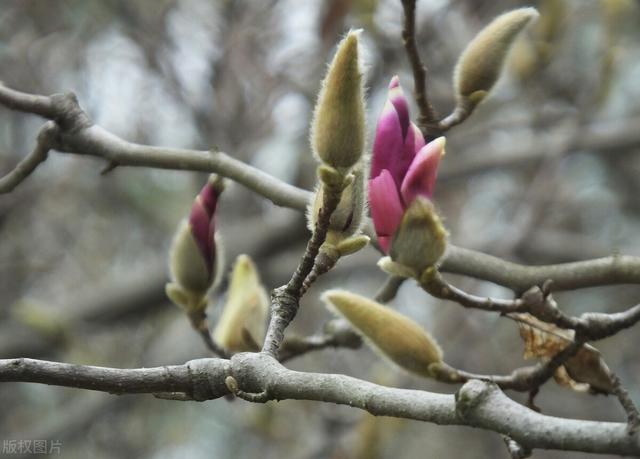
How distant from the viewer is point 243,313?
1404 mm

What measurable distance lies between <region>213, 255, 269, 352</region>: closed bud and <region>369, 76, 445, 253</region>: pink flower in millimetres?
448

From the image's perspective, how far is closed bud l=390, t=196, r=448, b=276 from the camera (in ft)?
2.88

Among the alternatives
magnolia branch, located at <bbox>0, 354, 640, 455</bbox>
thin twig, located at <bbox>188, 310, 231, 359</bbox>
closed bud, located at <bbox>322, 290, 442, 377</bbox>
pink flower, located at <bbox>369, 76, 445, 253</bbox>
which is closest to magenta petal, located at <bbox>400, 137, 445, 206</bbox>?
pink flower, located at <bbox>369, 76, 445, 253</bbox>

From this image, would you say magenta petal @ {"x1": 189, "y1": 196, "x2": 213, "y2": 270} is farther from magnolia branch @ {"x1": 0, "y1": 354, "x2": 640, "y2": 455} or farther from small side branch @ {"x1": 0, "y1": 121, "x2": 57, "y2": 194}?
magnolia branch @ {"x1": 0, "y1": 354, "x2": 640, "y2": 455}

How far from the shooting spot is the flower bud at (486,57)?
3.94 feet

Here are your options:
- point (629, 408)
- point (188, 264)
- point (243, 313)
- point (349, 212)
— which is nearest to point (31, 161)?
point (188, 264)

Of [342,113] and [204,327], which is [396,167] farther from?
[204,327]

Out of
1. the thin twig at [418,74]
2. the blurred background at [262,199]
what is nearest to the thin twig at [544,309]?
the thin twig at [418,74]

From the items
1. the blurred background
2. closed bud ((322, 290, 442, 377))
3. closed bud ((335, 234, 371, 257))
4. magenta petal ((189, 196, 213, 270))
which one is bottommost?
closed bud ((322, 290, 442, 377))

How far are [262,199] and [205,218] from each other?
8.19 feet

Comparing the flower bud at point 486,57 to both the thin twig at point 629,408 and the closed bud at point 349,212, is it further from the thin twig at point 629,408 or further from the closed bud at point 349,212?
the thin twig at point 629,408

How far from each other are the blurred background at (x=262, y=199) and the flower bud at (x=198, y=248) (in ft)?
3.84

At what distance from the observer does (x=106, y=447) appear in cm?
343

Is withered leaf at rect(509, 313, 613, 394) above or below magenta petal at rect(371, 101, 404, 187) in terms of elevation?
below
